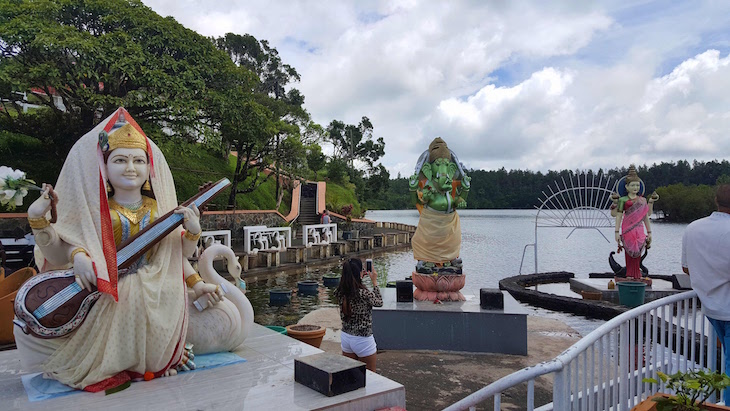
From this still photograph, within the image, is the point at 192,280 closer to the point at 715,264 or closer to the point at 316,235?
the point at 715,264

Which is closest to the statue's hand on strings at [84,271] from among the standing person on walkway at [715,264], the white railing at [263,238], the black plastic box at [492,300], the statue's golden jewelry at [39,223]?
the statue's golden jewelry at [39,223]

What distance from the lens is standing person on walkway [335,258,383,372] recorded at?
4.87m

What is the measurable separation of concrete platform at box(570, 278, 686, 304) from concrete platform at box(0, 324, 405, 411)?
30.0ft

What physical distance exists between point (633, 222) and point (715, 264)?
858 cm

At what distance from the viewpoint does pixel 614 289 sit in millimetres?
11352

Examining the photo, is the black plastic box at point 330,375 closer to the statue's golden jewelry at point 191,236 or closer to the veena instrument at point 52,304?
the statue's golden jewelry at point 191,236

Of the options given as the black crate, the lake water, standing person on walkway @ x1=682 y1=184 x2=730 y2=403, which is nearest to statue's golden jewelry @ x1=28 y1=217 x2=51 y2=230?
standing person on walkway @ x1=682 y1=184 x2=730 y2=403

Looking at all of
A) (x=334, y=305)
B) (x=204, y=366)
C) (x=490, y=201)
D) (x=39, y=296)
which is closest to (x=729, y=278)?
(x=204, y=366)

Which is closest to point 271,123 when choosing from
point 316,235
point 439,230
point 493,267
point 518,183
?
point 316,235

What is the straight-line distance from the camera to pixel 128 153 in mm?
4145

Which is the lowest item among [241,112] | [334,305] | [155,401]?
[334,305]

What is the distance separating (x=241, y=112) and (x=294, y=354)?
45.0 feet

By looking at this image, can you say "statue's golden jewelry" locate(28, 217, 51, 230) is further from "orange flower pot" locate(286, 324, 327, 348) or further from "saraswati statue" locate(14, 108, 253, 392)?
"orange flower pot" locate(286, 324, 327, 348)

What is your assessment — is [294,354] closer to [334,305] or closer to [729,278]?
[729,278]
